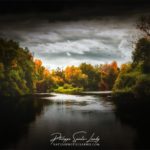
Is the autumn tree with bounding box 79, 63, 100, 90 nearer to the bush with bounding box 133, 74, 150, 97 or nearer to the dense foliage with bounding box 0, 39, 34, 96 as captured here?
the bush with bounding box 133, 74, 150, 97

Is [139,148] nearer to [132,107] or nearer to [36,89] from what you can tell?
[132,107]

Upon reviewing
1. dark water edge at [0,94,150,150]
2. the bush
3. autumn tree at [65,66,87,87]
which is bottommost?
dark water edge at [0,94,150,150]

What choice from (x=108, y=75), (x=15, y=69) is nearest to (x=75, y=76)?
(x=108, y=75)

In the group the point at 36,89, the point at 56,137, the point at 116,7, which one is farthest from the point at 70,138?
the point at 116,7

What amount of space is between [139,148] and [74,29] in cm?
155

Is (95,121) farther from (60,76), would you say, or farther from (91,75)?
(60,76)

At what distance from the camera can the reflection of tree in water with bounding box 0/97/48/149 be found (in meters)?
3.32

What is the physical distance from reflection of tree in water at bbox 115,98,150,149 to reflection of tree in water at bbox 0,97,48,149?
0.90 meters

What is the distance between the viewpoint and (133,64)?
3400mm

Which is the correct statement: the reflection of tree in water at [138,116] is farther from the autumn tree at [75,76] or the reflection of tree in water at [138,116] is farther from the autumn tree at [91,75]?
the autumn tree at [75,76]

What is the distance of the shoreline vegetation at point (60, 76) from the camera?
3.42 meters

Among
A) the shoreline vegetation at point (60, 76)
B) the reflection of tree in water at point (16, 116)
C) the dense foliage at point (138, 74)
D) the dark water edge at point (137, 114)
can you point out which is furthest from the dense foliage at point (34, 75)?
the dark water edge at point (137, 114)

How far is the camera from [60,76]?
356cm

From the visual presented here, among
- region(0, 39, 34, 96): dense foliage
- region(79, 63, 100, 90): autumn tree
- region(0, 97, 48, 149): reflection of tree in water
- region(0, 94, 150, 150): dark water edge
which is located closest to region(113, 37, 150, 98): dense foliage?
region(0, 94, 150, 150): dark water edge
